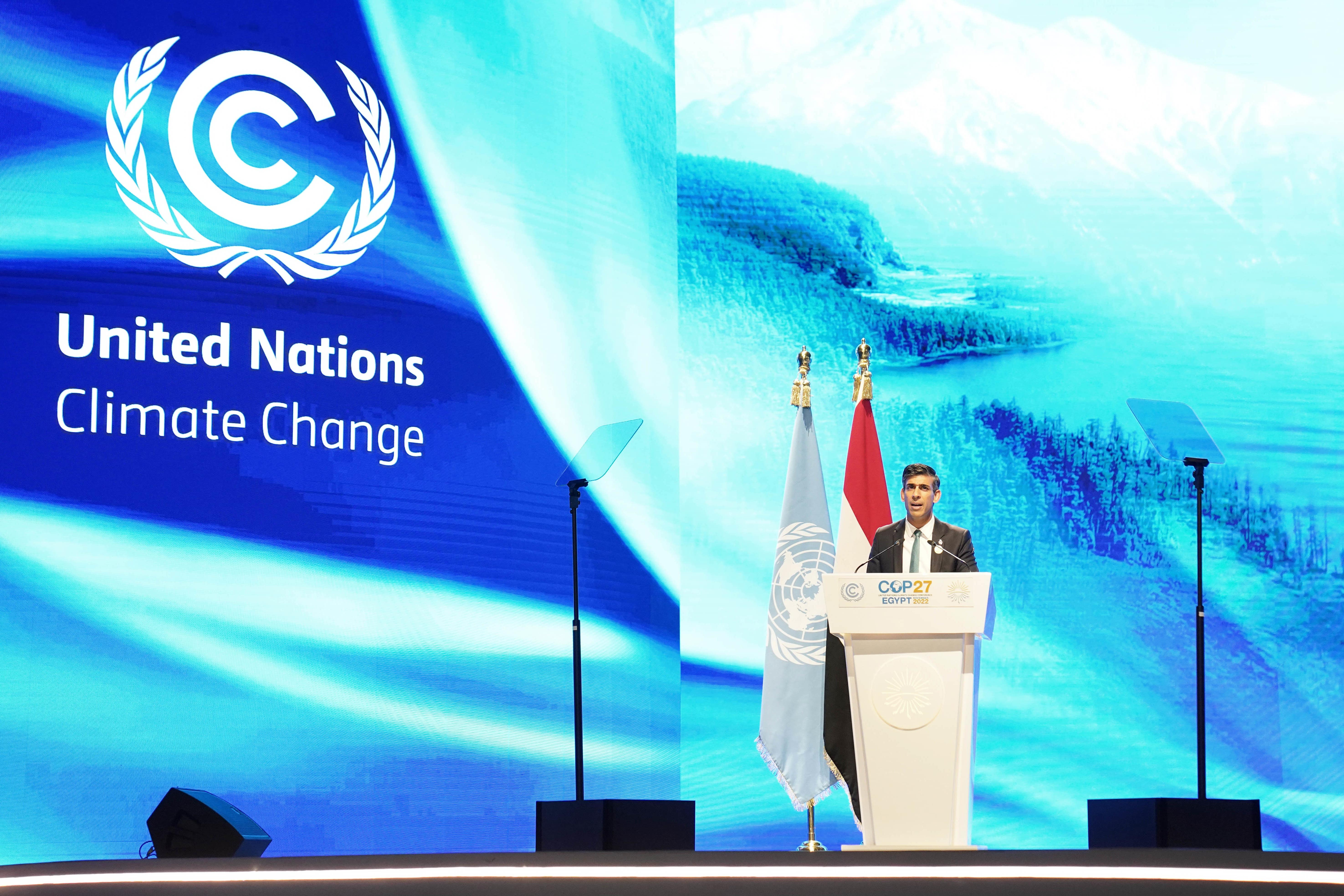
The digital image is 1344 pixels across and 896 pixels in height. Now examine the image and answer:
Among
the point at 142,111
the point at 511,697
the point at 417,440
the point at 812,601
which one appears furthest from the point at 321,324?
the point at 812,601

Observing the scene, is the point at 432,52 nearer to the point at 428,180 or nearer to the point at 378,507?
the point at 428,180

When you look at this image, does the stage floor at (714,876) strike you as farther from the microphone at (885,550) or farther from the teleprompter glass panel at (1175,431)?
the teleprompter glass panel at (1175,431)

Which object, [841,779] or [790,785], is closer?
[841,779]

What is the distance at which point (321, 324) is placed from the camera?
205 inches

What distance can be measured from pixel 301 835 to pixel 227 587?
964 mm

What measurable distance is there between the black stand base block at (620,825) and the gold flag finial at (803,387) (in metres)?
1.66

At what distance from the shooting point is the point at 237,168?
509 cm

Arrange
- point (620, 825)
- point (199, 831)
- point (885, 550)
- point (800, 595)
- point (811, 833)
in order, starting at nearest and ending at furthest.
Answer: point (199, 831), point (885, 550), point (620, 825), point (811, 833), point (800, 595)

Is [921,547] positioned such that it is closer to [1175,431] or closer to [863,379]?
[863,379]

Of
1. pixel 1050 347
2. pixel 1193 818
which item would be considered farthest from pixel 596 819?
pixel 1050 347

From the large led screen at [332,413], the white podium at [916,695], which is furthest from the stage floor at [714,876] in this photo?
the large led screen at [332,413]

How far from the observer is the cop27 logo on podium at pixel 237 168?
4.89 m

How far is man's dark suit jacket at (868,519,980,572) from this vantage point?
3.82m

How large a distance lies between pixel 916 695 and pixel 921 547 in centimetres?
69
